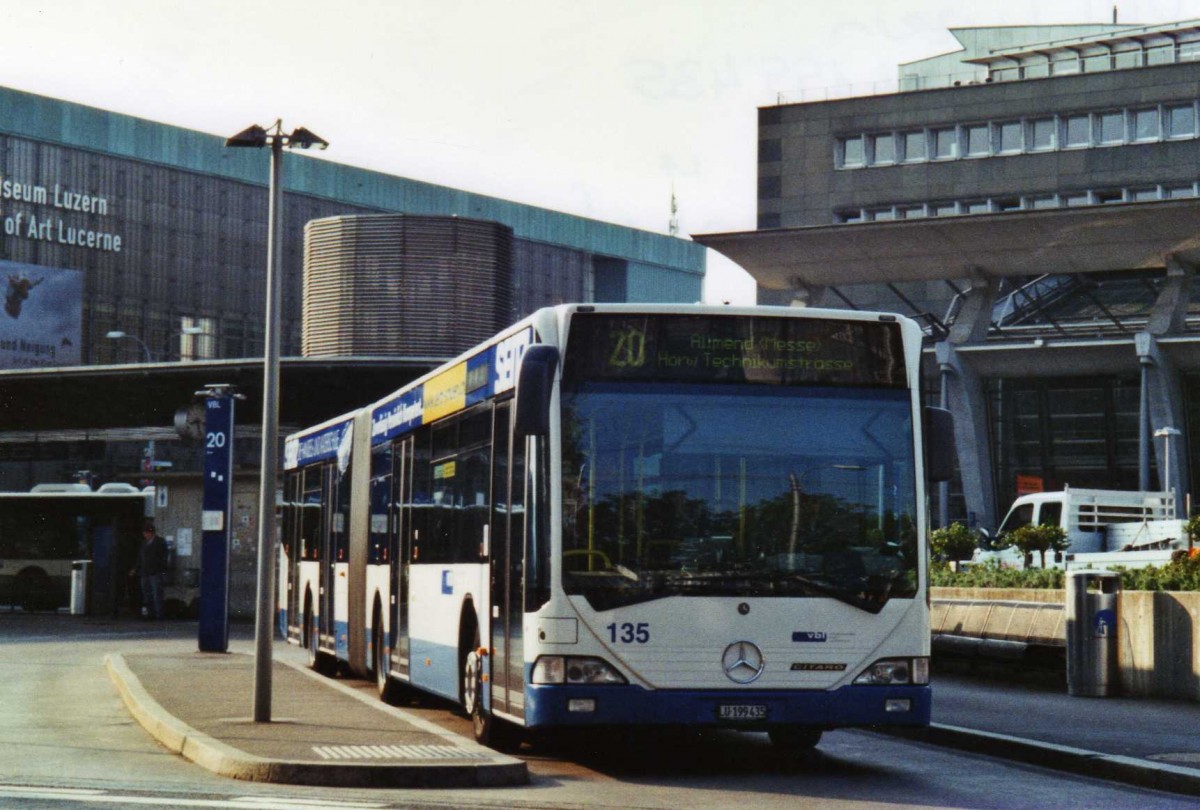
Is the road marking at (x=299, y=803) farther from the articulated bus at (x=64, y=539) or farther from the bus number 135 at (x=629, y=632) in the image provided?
the articulated bus at (x=64, y=539)

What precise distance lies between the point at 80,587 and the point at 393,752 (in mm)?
34725

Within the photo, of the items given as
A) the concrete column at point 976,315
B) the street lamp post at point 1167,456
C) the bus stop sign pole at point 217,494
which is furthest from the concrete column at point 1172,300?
the bus stop sign pole at point 217,494

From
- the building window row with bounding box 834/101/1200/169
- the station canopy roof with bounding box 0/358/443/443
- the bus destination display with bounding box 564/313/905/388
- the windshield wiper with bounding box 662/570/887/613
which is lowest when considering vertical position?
the windshield wiper with bounding box 662/570/887/613

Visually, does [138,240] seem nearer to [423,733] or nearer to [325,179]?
[325,179]

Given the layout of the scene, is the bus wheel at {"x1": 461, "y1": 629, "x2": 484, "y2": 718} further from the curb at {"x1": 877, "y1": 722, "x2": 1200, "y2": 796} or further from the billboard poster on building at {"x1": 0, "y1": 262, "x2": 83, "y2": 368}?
the billboard poster on building at {"x1": 0, "y1": 262, "x2": 83, "y2": 368}

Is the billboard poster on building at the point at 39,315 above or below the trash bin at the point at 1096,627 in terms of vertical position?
above

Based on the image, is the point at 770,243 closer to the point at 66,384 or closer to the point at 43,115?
the point at 66,384

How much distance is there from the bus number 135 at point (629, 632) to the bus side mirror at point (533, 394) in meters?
1.27

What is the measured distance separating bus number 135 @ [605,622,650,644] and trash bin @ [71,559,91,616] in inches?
1399

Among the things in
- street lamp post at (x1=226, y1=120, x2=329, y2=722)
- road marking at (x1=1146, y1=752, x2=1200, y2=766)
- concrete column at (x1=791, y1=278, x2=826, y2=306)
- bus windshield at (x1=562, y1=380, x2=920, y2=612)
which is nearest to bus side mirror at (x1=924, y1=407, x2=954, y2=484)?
bus windshield at (x1=562, y1=380, x2=920, y2=612)

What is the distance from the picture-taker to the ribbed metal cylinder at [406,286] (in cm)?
6284

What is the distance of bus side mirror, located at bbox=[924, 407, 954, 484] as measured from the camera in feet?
40.1

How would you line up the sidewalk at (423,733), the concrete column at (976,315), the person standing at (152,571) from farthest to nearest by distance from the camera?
the concrete column at (976,315) < the person standing at (152,571) < the sidewalk at (423,733)

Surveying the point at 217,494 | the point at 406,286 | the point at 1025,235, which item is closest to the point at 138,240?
the point at 406,286
